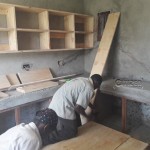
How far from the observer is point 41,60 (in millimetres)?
3279

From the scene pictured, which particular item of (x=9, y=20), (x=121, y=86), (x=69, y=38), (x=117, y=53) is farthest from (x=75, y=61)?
(x=9, y=20)

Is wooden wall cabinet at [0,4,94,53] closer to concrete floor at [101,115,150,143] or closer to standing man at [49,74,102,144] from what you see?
standing man at [49,74,102,144]

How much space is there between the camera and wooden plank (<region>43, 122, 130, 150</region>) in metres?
1.88

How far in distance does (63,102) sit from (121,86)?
1.13m

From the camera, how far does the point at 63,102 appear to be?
2156 millimetres

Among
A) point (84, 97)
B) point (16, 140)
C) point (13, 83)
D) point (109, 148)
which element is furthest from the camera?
point (13, 83)

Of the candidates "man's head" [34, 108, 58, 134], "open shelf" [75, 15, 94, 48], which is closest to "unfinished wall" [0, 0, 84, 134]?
"open shelf" [75, 15, 94, 48]

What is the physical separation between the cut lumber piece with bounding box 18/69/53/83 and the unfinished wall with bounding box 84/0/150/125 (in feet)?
3.90

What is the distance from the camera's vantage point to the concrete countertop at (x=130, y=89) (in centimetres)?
262

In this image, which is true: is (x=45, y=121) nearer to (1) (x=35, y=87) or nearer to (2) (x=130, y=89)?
(1) (x=35, y=87)

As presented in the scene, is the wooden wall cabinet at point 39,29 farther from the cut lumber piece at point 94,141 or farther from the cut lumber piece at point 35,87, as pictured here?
the cut lumber piece at point 94,141

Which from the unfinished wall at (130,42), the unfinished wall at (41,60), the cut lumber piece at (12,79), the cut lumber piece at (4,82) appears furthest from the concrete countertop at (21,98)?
the unfinished wall at (130,42)

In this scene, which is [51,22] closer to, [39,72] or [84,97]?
[39,72]

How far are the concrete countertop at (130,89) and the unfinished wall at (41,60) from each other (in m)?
0.89
